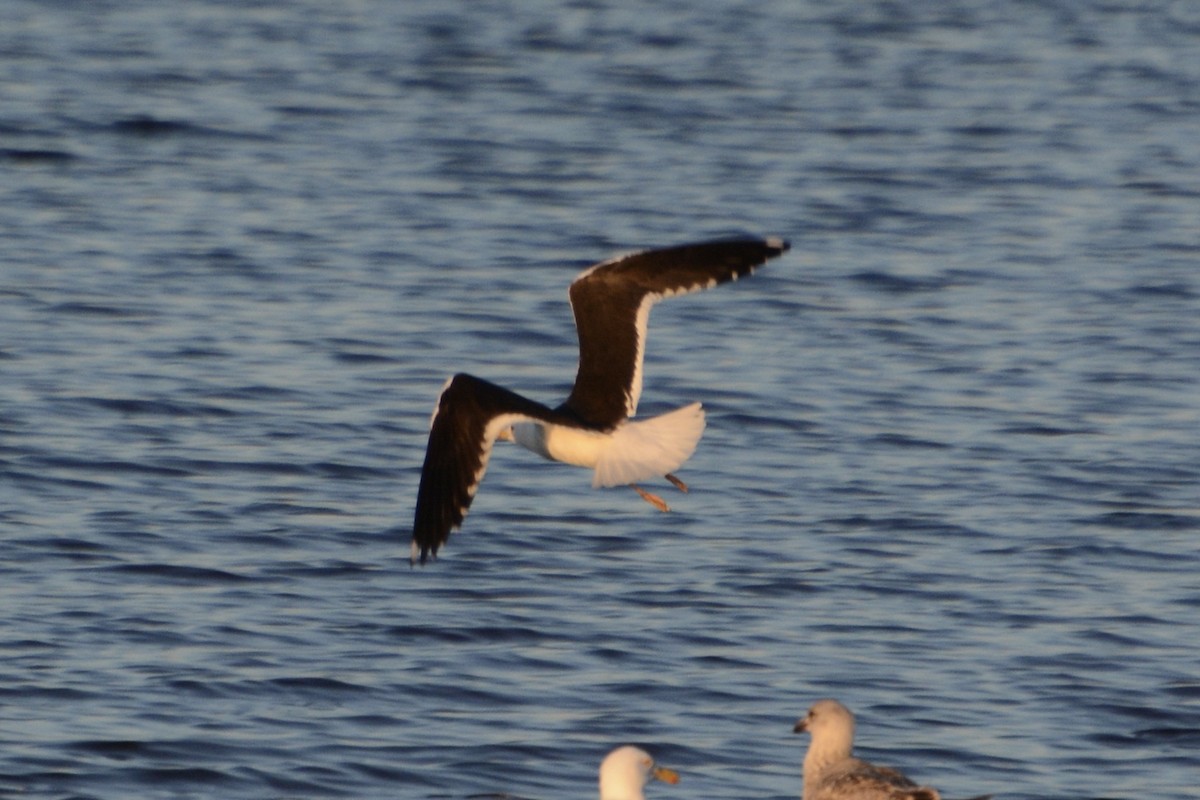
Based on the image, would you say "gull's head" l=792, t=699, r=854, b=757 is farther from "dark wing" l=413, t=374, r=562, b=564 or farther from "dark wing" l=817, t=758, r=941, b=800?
"dark wing" l=413, t=374, r=562, b=564

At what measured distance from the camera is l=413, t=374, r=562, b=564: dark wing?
26.7ft

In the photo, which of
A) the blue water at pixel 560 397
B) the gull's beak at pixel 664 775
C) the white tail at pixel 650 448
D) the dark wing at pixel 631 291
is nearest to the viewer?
the gull's beak at pixel 664 775

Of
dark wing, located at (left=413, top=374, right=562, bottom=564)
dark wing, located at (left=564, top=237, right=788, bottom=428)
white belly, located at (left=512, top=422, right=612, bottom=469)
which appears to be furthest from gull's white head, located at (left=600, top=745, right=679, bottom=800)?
dark wing, located at (left=564, top=237, right=788, bottom=428)

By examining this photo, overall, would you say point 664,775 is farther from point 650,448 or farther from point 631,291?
point 631,291

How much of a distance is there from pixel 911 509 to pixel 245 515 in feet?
9.94

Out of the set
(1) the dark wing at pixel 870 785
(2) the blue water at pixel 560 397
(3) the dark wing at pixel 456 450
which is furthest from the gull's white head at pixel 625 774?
(3) the dark wing at pixel 456 450

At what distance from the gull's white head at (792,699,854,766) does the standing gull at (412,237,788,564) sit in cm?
92

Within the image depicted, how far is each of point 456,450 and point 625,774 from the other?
150cm

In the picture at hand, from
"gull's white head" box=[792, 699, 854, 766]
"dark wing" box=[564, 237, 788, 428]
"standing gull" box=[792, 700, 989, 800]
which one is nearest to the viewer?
"standing gull" box=[792, 700, 989, 800]

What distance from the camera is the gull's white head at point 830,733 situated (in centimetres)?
762

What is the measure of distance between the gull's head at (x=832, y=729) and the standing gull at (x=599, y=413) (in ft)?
3.00

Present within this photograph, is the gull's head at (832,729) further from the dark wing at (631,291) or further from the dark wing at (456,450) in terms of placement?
the dark wing at (631,291)

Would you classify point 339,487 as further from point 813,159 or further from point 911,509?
point 813,159

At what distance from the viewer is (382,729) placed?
334 inches
